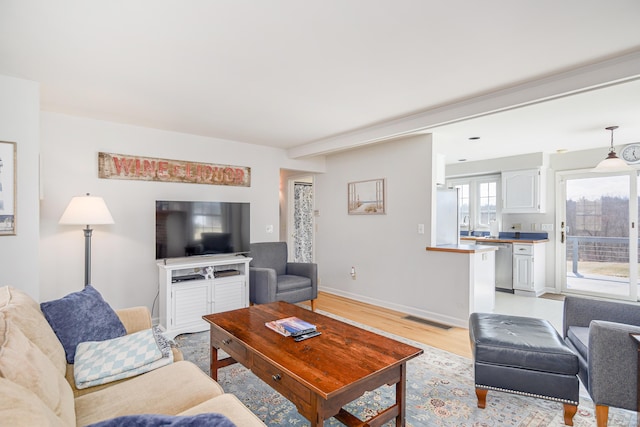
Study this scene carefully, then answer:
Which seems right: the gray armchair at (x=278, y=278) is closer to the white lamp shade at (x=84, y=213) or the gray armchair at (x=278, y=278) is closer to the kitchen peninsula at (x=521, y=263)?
the white lamp shade at (x=84, y=213)

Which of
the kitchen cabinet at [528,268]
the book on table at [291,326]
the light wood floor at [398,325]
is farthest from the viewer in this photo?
the kitchen cabinet at [528,268]

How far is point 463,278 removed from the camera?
3.77 m

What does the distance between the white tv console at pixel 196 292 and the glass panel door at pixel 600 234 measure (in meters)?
5.17

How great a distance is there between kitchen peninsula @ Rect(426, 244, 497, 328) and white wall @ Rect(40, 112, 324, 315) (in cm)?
296

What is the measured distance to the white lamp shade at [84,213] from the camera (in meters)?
3.02

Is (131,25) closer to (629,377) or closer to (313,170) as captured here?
(629,377)

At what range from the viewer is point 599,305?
2.43 metres

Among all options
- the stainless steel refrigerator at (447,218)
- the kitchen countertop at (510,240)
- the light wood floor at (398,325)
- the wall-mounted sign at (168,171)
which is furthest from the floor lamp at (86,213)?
the kitchen countertop at (510,240)

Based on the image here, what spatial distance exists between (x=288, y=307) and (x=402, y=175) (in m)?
2.46


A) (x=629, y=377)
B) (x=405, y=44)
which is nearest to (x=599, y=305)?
(x=629, y=377)

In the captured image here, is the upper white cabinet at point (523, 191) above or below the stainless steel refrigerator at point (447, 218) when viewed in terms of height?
above

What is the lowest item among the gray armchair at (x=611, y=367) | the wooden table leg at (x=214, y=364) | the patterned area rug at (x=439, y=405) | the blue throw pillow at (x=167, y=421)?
the patterned area rug at (x=439, y=405)

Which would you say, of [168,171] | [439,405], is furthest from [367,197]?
[439,405]

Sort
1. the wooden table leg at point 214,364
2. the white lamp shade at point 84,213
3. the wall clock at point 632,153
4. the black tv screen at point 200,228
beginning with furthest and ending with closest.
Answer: the wall clock at point 632,153 < the black tv screen at point 200,228 < the white lamp shade at point 84,213 < the wooden table leg at point 214,364
